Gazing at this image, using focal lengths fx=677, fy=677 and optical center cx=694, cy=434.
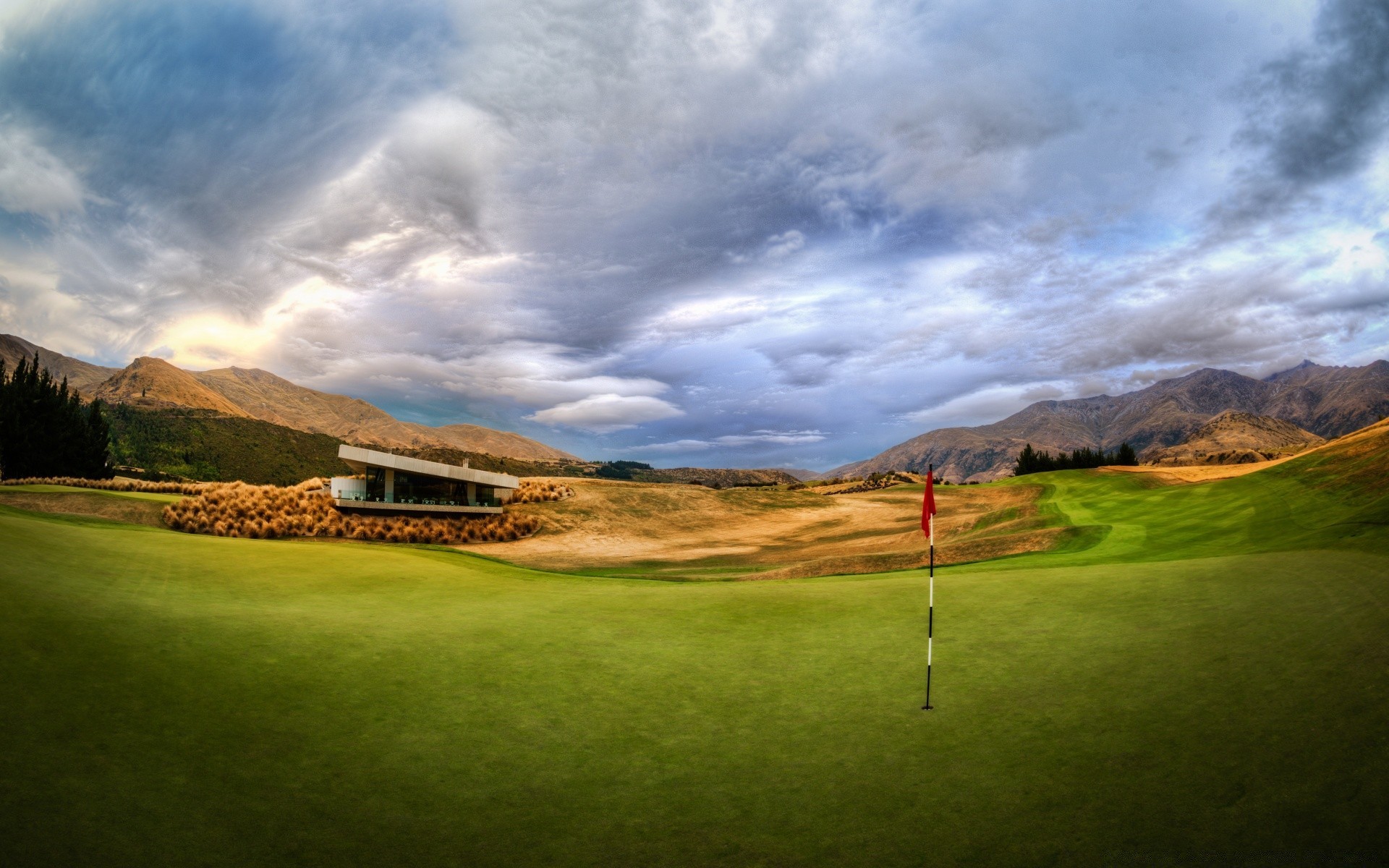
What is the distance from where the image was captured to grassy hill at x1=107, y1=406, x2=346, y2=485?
81750mm

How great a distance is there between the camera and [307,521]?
2739cm

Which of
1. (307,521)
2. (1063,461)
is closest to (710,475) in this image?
(1063,461)

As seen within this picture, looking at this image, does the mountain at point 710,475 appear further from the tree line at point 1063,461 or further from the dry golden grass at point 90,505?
the dry golden grass at point 90,505

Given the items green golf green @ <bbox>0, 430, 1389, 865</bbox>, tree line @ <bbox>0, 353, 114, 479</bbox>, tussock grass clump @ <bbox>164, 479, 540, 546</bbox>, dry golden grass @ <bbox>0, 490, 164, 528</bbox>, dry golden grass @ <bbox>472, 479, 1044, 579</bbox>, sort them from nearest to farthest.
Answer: green golf green @ <bbox>0, 430, 1389, 865</bbox> → dry golden grass @ <bbox>472, 479, 1044, 579</bbox> → dry golden grass @ <bbox>0, 490, 164, 528</bbox> → tussock grass clump @ <bbox>164, 479, 540, 546</bbox> → tree line @ <bbox>0, 353, 114, 479</bbox>

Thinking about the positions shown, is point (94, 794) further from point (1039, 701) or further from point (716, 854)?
point (1039, 701)

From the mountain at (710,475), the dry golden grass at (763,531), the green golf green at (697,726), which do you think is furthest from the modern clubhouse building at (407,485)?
the mountain at (710,475)

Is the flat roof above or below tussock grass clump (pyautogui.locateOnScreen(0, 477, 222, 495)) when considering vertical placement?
above

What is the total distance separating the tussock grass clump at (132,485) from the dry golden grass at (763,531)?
11.9m

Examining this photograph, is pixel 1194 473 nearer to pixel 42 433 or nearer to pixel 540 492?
pixel 540 492

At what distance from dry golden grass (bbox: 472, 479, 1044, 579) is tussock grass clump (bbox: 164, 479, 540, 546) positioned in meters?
1.81

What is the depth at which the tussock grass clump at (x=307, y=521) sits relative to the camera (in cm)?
2445

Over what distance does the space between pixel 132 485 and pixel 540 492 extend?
1860 centimetres

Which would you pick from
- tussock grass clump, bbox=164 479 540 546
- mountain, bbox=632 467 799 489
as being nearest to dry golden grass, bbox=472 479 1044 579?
tussock grass clump, bbox=164 479 540 546

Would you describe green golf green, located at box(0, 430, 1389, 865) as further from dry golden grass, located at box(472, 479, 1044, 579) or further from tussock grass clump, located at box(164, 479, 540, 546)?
tussock grass clump, located at box(164, 479, 540, 546)
